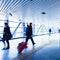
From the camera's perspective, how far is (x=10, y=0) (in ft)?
Result: 19.4

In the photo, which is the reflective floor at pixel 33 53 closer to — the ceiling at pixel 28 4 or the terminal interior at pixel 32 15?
the terminal interior at pixel 32 15

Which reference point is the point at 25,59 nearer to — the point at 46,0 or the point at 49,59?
the point at 49,59

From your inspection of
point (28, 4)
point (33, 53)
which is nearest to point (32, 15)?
point (33, 53)

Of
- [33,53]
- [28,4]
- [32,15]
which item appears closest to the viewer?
[28,4]

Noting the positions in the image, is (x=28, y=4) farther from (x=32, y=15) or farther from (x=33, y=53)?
(x=32, y=15)

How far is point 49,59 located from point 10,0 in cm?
301

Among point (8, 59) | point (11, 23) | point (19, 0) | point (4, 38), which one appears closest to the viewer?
point (19, 0)

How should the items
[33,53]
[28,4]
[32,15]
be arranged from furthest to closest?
[32,15] → [33,53] → [28,4]

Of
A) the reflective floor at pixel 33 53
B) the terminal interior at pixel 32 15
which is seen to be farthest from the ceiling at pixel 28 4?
the reflective floor at pixel 33 53

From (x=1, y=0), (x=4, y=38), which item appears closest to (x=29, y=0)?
(x=1, y=0)

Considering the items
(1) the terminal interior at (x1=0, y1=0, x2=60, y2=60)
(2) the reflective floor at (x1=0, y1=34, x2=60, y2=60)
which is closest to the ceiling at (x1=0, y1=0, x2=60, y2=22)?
(1) the terminal interior at (x1=0, y1=0, x2=60, y2=60)

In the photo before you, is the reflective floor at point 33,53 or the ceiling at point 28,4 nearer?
the ceiling at point 28,4

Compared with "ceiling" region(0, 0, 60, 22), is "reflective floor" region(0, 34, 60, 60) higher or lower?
lower

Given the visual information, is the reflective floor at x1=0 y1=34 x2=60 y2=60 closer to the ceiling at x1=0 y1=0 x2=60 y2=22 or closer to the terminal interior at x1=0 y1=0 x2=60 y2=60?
the terminal interior at x1=0 y1=0 x2=60 y2=60
